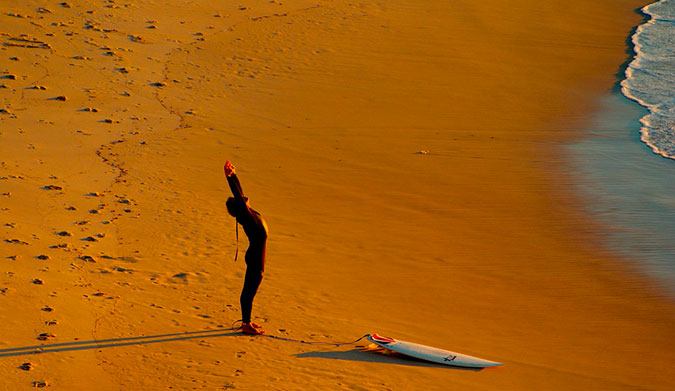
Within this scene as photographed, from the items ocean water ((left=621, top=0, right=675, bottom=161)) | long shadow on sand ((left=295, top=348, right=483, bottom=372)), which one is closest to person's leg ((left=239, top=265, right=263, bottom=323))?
long shadow on sand ((left=295, top=348, right=483, bottom=372))

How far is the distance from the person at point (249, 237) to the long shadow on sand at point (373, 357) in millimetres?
601

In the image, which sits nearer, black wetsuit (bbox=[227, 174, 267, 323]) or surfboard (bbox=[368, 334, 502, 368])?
black wetsuit (bbox=[227, 174, 267, 323])

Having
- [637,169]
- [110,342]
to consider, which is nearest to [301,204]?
[110,342]

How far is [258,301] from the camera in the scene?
26.9 feet

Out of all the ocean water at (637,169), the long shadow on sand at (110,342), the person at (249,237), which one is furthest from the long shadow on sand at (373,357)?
the ocean water at (637,169)

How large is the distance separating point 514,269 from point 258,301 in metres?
3.30

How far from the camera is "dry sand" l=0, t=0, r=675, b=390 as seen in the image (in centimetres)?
716

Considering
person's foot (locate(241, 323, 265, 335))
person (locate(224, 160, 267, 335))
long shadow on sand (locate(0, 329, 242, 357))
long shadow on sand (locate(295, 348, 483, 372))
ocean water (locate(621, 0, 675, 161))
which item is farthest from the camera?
ocean water (locate(621, 0, 675, 161))

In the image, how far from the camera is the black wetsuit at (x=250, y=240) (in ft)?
22.7

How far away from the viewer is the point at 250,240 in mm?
7105

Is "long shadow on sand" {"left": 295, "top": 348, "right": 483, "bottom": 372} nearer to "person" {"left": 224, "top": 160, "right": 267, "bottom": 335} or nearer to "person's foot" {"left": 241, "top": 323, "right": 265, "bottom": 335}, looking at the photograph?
"person's foot" {"left": 241, "top": 323, "right": 265, "bottom": 335}

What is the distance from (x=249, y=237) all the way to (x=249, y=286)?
47 cm

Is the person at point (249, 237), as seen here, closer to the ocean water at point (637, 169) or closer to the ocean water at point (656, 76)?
the ocean water at point (637, 169)

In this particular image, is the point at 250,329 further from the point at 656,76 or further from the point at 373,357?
the point at 656,76
